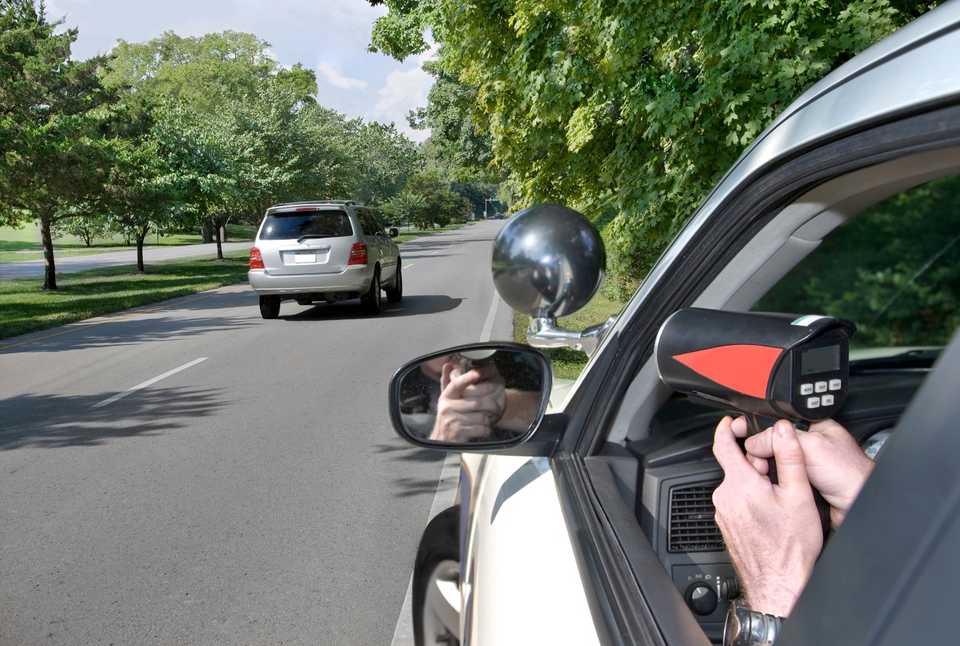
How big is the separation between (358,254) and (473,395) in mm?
13607

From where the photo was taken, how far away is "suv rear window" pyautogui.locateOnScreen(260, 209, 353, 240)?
15.3 m

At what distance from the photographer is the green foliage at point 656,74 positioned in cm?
584

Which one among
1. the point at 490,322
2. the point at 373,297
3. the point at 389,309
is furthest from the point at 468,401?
the point at 389,309

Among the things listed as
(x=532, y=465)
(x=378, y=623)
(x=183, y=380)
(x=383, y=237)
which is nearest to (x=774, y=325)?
(x=532, y=465)

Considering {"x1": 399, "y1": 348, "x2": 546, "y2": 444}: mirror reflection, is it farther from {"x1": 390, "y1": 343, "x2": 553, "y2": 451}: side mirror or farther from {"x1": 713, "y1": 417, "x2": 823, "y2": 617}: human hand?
{"x1": 713, "y1": 417, "x2": 823, "y2": 617}: human hand

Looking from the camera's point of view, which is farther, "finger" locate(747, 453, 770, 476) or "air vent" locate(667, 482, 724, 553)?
"air vent" locate(667, 482, 724, 553)

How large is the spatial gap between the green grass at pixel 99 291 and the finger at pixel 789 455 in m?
15.2

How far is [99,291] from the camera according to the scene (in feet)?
74.0

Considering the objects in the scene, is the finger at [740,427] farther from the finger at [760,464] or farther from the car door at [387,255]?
the car door at [387,255]

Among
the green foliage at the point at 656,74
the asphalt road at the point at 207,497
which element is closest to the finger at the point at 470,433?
the asphalt road at the point at 207,497

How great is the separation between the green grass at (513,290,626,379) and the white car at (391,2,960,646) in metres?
4.20

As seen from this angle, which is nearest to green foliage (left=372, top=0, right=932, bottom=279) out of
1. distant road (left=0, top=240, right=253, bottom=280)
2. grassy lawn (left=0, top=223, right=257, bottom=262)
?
distant road (left=0, top=240, right=253, bottom=280)

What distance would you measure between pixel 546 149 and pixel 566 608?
9714 millimetres

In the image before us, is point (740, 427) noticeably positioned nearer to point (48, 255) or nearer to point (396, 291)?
point (396, 291)
